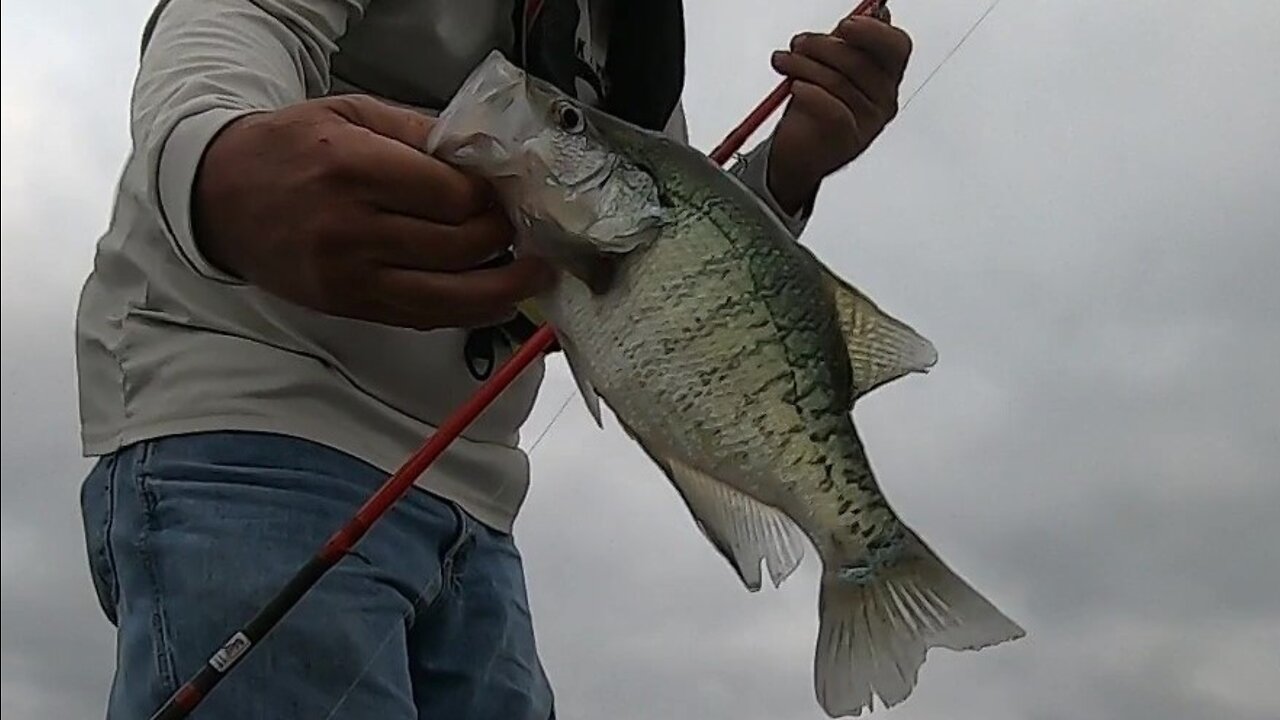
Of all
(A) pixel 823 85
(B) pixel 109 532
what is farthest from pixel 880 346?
(B) pixel 109 532

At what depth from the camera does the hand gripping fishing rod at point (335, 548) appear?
1192 millimetres

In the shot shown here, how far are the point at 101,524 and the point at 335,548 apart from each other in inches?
9.2

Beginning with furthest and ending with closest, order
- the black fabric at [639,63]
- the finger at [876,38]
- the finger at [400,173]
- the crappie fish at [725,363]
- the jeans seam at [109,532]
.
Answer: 1. the black fabric at [639,63]
2. the finger at [876,38]
3. the jeans seam at [109,532]
4. the crappie fish at [725,363]
5. the finger at [400,173]

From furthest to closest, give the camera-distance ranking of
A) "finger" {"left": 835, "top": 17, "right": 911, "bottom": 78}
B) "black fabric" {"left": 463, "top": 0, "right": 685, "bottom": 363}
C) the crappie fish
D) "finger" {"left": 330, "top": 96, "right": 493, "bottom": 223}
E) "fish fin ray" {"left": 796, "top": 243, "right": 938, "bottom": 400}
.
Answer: "black fabric" {"left": 463, "top": 0, "right": 685, "bottom": 363}
"finger" {"left": 835, "top": 17, "right": 911, "bottom": 78}
"fish fin ray" {"left": 796, "top": 243, "right": 938, "bottom": 400}
the crappie fish
"finger" {"left": 330, "top": 96, "right": 493, "bottom": 223}

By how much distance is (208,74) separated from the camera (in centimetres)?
105

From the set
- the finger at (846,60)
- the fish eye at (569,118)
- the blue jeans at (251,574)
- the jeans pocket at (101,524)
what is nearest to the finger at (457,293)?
the fish eye at (569,118)

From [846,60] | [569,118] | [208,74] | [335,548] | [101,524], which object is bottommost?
[101,524]

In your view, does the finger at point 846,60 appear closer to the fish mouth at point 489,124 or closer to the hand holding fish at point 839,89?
the hand holding fish at point 839,89

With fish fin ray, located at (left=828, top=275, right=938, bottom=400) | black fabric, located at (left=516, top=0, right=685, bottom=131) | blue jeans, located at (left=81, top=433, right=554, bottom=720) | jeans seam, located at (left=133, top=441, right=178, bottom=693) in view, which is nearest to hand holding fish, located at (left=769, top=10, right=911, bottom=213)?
black fabric, located at (left=516, top=0, right=685, bottom=131)

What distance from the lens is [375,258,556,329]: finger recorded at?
94 cm

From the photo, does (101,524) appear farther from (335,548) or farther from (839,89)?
(839,89)

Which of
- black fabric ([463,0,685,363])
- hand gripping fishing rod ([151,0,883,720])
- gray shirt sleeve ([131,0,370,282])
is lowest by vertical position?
hand gripping fishing rod ([151,0,883,720])

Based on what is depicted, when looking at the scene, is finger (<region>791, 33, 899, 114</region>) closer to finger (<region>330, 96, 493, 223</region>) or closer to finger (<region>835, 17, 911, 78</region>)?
finger (<region>835, 17, 911, 78</region>)

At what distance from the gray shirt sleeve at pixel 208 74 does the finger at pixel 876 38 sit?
45 centimetres
